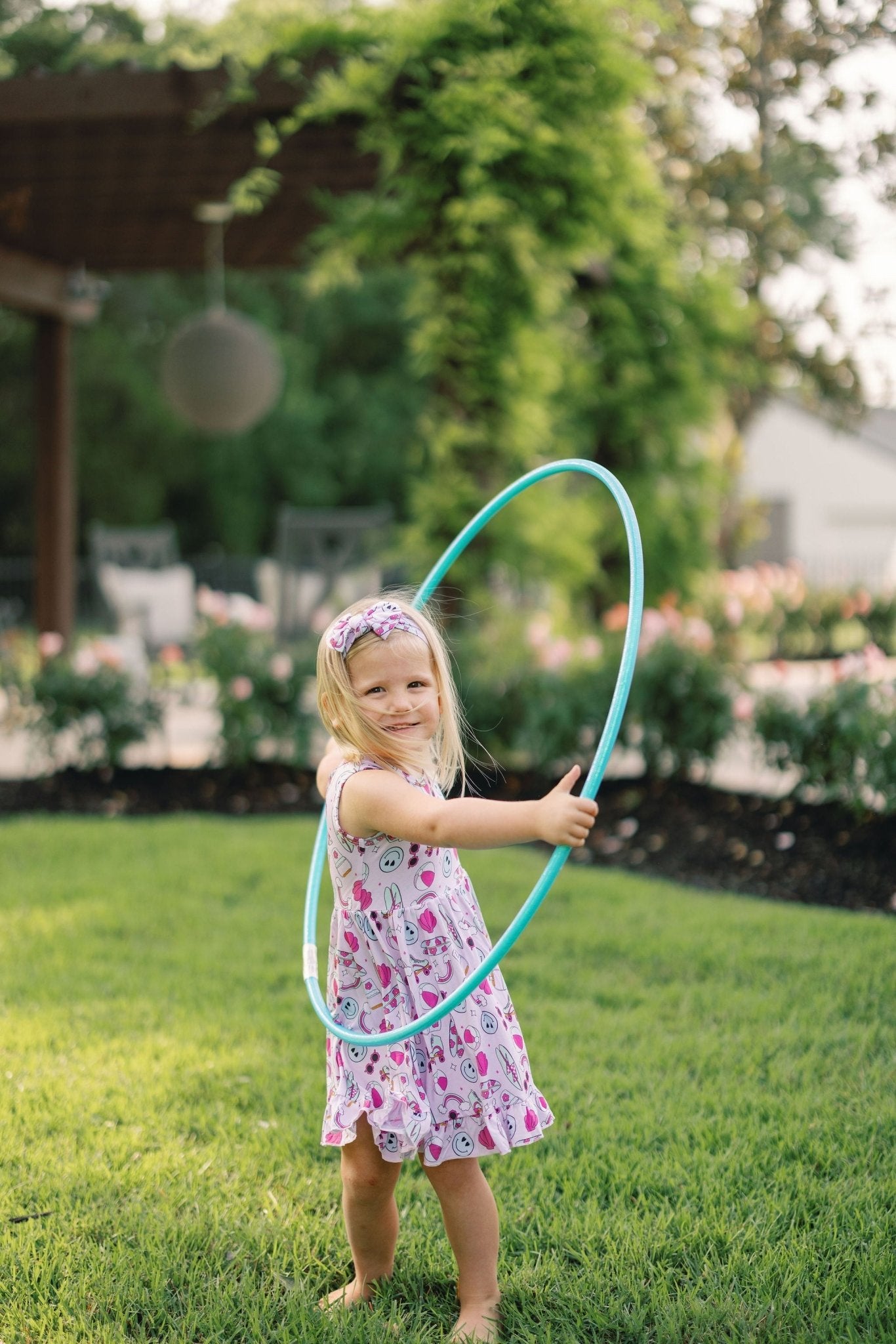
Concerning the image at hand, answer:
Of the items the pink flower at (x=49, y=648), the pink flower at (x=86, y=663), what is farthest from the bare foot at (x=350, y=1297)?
the pink flower at (x=49, y=648)

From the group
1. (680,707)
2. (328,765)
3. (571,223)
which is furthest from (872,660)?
(328,765)

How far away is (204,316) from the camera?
8.34m

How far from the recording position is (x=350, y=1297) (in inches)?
77.5

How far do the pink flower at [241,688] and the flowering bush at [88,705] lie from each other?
39 centimetres

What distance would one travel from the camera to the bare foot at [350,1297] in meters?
1.95

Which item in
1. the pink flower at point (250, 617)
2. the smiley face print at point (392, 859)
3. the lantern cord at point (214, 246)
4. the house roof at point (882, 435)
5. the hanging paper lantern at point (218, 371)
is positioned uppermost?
the lantern cord at point (214, 246)

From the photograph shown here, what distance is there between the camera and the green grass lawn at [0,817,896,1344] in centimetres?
193

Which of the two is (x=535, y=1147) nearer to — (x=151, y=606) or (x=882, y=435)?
(x=151, y=606)

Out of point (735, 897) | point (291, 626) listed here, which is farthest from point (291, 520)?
point (735, 897)

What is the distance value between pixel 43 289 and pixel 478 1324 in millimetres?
7684

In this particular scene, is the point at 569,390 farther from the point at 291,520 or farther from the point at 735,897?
the point at 735,897

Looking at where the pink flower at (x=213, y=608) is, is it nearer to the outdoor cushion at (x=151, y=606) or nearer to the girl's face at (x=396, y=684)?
the outdoor cushion at (x=151, y=606)

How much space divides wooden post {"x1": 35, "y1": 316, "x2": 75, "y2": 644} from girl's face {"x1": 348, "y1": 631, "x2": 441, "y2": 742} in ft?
22.3

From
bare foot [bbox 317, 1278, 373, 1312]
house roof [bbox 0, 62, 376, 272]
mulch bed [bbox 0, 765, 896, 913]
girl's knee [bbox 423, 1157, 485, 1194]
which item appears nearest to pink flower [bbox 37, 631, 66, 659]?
mulch bed [bbox 0, 765, 896, 913]
